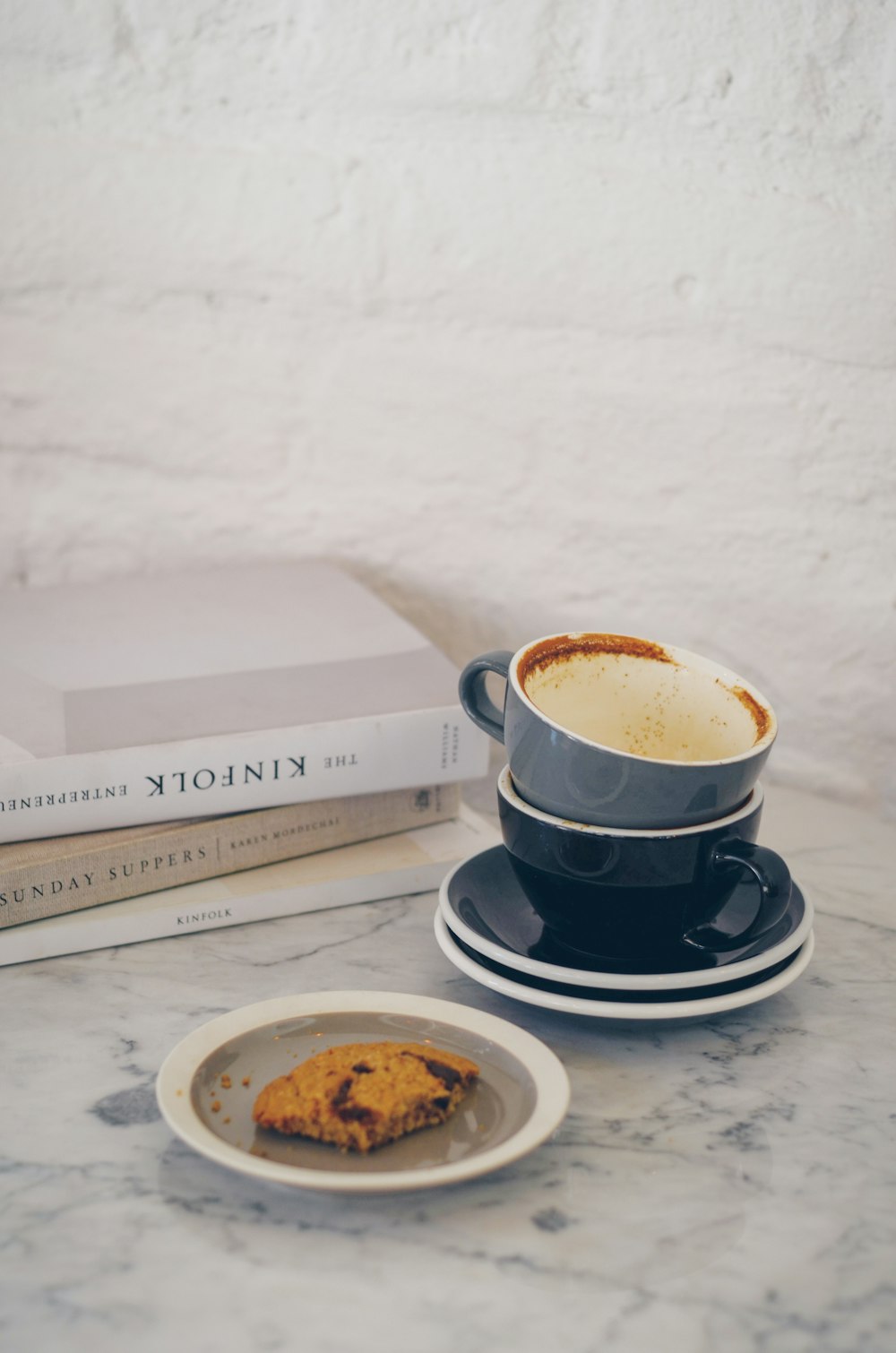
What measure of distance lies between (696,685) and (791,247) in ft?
1.39

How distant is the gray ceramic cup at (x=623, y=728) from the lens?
0.69m

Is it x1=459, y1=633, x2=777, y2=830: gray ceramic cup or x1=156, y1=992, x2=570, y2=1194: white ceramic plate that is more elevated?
x1=459, y1=633, x2=777, y2=830: gray ceramic cup

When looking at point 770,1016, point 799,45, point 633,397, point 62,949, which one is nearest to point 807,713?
point 633,397

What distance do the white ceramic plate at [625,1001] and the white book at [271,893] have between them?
165 mm

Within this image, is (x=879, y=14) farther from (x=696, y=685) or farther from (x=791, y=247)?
(x=696, y=685)

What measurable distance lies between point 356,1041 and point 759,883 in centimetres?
25

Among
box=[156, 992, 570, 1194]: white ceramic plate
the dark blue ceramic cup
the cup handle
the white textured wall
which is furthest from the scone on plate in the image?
the white textured wall

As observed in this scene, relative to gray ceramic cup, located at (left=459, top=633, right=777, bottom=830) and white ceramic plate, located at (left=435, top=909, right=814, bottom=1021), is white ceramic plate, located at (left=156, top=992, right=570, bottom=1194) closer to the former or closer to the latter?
white ceramic plate, located at (left=435, top=909, right=814, bottom=1021)

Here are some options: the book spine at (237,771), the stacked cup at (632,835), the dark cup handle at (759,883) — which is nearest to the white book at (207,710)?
the book spine at (237,771)

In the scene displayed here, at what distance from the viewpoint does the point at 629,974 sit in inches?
27.2

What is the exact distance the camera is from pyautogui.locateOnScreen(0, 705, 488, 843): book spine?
783mm

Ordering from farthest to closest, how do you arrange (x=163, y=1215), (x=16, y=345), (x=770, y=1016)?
(x=16, y=345) < (x=770, y=1016) < (x=163, y=1215)

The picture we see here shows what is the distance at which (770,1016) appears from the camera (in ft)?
2.48

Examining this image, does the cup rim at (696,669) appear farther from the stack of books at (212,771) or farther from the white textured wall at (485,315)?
the white textured wall at (485,315)
